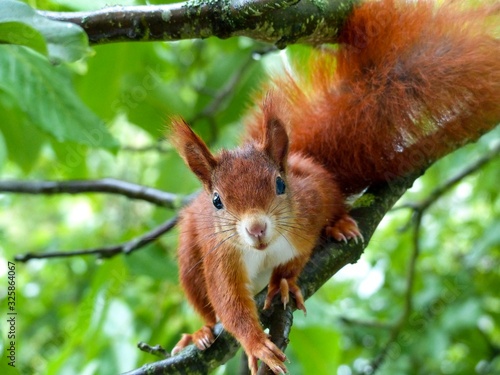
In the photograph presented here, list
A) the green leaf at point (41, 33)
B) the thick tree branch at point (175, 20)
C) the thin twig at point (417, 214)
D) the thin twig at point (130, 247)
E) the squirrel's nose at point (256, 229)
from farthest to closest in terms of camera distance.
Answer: the thin twig at point (417, 214)
the thin twig at point (130, 247)
the squirrel's nose at point (256, 229)
the thick tree branch at point (175, 20)
the green leaf at point (41, 33)

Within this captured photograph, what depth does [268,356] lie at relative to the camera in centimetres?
135

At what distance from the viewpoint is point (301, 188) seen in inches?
64.5

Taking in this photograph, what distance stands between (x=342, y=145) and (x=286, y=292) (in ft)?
1.61

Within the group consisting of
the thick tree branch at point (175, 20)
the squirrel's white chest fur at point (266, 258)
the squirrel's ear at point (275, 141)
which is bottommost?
the squirrel's white chest fur at point (266, 258)

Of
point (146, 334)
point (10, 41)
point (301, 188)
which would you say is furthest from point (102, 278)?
point (10, 41)

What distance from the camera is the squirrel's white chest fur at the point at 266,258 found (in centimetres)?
157

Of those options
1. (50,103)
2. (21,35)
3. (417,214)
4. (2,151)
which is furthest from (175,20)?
(417,214)

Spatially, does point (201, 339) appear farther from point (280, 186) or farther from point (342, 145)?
point (342, 145)

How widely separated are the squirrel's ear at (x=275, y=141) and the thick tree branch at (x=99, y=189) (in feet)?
2.12

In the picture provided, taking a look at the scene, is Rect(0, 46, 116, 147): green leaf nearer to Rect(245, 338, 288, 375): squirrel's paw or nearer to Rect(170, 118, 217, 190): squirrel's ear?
Rect(170, 118, 217, 190): squirrel's ear

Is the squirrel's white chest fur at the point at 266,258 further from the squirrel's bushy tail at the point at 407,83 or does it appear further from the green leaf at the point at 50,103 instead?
the green leaf at the point at 50,103

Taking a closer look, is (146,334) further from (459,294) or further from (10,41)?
(10,41)

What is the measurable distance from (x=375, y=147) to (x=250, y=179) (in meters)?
0.37

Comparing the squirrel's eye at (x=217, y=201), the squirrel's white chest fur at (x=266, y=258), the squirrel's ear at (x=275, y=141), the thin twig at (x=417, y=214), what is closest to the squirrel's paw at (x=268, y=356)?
the squirrel's white chest fur at (x=266, y=258)
